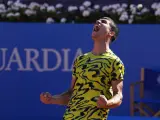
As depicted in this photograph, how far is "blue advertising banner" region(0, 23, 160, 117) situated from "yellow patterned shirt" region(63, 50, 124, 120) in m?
4.32

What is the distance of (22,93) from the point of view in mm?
7961

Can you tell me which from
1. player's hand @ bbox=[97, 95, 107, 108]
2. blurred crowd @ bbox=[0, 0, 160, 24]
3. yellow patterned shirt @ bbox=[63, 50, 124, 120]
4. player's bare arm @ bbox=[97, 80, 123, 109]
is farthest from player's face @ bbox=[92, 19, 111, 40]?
blurred crowd @ bbox=[0, 0, 160, 24]

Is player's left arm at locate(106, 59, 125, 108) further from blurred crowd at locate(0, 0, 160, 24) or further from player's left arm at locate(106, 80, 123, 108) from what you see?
blurred crowd at locate(0, 0, 160, 24)

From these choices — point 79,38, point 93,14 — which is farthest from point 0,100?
point 93,14

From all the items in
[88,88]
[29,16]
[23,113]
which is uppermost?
[29,16]

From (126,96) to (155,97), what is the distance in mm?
372

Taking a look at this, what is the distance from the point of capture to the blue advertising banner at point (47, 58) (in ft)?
25.7

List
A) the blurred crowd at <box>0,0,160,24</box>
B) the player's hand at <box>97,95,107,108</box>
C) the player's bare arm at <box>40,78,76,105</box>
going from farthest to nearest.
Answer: the blurred crowd at <box>0,0,160,24</box>, the player's bare arm at <box>40,78,76,105</box>, the player's hand at <box>97,95,107,108</box>

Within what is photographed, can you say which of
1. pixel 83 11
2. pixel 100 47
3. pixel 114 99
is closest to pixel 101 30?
pixel 100 47

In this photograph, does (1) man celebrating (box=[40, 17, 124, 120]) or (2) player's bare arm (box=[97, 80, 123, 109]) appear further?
(1) man celebrating (box=[40, 17, 124, 120])

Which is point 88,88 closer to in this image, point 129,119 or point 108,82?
point 108,82

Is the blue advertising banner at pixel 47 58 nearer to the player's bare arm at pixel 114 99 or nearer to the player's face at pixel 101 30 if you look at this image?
the player's face at pixel 101 30

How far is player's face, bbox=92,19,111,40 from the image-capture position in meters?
3.53

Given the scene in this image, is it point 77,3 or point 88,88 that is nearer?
point 88,88
